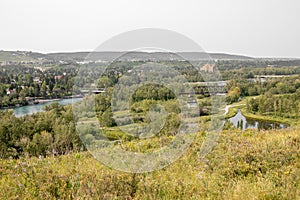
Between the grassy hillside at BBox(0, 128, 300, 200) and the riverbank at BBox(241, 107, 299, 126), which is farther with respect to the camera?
the riverbank at BBox(241, 107, 299, 126)

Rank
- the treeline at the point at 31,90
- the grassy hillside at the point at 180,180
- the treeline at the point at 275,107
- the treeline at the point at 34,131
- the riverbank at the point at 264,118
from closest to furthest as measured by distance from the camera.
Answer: the grassy hillside at the point at 180,180 < the treeline at the point at 34,131 < the riverbank at the point at 264,118 < the treeline at the point at 275,107 < the treeline at the point at 31,90

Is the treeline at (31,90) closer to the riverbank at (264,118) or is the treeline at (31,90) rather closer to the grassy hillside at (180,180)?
the riverbank at (264,118)

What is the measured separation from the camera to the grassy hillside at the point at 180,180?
3.63m

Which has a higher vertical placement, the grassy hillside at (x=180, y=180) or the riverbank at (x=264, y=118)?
the grassy hillside at (x=180, y=180)

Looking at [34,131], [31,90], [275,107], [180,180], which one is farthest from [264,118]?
[180,180]

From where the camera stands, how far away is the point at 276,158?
5.07 metres

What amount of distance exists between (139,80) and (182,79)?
1.28 m

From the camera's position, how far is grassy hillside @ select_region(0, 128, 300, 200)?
3.63 meters

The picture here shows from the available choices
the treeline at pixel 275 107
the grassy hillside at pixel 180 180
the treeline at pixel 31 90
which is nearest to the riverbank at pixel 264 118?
the treeline at pixel 275 107

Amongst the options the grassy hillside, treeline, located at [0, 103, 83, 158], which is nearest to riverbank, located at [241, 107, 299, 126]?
treeline, located at [0, 103, 83, 158]

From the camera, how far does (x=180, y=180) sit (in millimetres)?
4316

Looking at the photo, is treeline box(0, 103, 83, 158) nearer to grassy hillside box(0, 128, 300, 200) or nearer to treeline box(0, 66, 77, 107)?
grassy hillside box(0, 128, 300, 200)

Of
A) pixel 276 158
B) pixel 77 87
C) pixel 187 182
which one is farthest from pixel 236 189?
pixel 77 87

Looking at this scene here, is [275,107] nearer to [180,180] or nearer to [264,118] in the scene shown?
[264,118]
